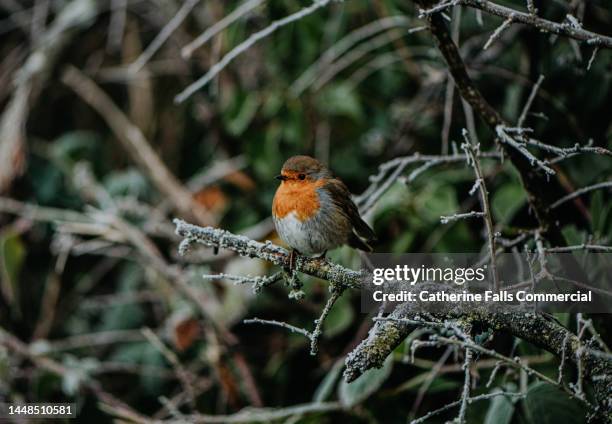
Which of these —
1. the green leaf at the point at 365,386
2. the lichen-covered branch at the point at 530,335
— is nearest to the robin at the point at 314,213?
the green leaf at the point at 365,386

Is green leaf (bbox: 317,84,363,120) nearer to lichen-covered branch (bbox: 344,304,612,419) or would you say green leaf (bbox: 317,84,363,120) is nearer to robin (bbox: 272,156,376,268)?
robin (bbox: 272,156,376,268)

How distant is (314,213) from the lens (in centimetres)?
256

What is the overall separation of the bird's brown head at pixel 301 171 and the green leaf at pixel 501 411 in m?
1.15

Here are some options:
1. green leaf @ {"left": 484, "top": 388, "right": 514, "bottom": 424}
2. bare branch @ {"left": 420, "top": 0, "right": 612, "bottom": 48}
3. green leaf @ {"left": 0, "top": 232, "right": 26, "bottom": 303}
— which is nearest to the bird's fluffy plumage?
green leaf @ {"left": 484, "top": 388, "right": 514, "bottom": 424}

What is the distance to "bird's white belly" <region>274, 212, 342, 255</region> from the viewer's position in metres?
2.46

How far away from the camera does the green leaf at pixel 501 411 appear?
81.7 inches

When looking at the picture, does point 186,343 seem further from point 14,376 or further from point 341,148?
point 341,148

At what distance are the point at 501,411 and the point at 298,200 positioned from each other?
1113 mm

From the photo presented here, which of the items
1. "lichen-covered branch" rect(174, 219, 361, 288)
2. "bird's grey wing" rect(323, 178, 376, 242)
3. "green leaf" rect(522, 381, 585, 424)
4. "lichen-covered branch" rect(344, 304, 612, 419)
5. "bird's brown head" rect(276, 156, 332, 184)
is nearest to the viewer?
"lichen-covered branch" rect(344, 304, 612, 419)

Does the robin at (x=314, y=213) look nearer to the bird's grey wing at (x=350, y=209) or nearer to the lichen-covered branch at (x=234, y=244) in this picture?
the bird's grey wing at (x=350, y=209)

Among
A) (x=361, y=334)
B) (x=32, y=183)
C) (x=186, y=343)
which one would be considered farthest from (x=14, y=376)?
(x=361, y=334)

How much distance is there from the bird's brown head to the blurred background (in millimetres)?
331

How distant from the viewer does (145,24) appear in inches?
211

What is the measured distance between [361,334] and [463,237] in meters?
0.67
